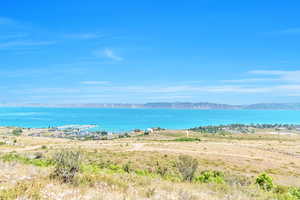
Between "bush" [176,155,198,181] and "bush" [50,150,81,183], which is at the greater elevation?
"bush" [50,150,81,183]

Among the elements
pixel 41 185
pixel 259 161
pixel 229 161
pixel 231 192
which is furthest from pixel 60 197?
pixel 259 161

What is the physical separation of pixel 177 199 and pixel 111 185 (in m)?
1.93

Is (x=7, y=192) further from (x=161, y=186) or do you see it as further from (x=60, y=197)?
(x=161, y=186)

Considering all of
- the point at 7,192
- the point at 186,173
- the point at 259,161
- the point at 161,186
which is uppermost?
the point at 7,192

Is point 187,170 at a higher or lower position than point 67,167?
lower

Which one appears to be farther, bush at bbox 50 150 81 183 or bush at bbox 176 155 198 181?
bush at bbox 176 155 198 181

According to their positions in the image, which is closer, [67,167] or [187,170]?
[67,167]

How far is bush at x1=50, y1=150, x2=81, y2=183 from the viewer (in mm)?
7816

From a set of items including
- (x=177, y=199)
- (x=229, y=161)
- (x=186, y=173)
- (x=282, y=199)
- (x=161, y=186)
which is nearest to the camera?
(x=177, y=199)

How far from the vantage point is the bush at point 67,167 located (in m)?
7.82

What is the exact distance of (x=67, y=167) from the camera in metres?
8.30

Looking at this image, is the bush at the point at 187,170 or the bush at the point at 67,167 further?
the bush at the point at 187,170

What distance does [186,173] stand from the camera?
13.5 m

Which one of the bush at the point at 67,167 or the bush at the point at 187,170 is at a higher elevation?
the bush at the point at 67,167
